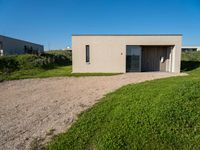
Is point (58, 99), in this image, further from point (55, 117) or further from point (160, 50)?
point (160, 50)

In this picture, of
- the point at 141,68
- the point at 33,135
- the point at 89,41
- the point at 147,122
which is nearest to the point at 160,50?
the point at 141,68

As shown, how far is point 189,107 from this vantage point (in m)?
4.48

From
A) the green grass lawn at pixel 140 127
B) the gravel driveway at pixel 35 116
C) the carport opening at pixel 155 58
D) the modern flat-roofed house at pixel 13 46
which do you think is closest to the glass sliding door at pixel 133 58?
the carport opening at pixel 155 58

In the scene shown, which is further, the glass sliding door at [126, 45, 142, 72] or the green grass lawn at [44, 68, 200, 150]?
the glass sliding door at [126, 45, 142, 72]

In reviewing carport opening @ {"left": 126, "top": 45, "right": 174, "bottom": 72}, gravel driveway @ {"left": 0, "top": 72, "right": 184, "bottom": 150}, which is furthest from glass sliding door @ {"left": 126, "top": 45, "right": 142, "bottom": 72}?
gravel driveway @ {"left": 0, "top": 72, "right": 184, "bottom": 150}

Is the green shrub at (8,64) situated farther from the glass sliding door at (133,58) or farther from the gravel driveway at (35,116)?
the glass sliding door at (133,58)

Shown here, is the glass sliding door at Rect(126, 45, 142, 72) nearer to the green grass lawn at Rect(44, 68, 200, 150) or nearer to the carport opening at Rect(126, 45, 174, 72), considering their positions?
the carport opening at Rect(126, 45, 174, 72)

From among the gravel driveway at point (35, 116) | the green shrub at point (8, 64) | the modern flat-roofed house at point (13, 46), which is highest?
the modern flat-roofed house at point (13, 46)

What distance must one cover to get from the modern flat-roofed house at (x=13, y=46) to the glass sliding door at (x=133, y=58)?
54.1 ft

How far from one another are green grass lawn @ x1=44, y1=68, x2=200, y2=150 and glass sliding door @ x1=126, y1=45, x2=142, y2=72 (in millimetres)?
11231

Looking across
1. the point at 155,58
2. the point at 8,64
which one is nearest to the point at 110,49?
the point at 155,58

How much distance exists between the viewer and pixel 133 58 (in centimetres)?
1633

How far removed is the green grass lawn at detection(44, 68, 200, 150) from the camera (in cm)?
339

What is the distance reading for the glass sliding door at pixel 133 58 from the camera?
53.1ft
